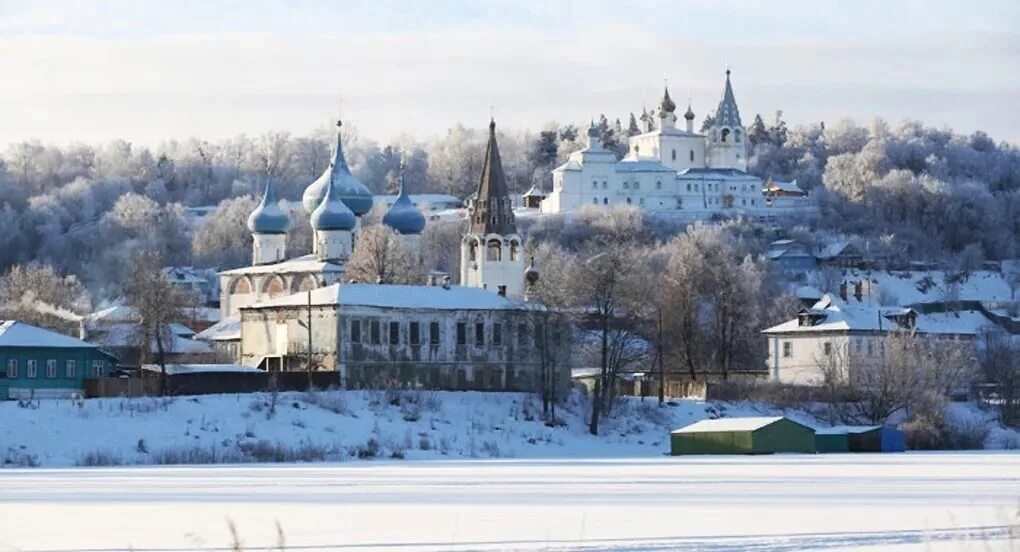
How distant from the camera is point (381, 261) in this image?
83250mm

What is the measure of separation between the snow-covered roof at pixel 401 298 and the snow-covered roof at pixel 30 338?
21.4 feet

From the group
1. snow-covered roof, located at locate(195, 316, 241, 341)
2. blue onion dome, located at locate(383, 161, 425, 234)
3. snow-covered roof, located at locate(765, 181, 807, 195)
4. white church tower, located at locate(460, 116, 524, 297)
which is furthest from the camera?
snow-covered roof, located at locate(765, 181, 807, 195)

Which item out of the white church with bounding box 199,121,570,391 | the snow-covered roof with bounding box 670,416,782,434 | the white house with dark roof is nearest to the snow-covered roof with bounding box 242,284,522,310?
the white church with bounding box 199,121,570,391

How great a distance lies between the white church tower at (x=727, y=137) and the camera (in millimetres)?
170625

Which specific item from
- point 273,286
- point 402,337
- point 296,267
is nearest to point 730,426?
point 402,337

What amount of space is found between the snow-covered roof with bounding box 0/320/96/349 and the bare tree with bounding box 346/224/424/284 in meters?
19.9

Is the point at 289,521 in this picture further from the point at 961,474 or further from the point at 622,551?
the point at 961,474

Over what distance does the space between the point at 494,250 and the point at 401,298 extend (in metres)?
27.8

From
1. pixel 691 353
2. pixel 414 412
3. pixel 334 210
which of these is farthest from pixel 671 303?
pixel 414 412

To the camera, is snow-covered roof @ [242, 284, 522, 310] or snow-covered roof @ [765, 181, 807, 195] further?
snow-covered roof @ [765, 181, 807, 195]

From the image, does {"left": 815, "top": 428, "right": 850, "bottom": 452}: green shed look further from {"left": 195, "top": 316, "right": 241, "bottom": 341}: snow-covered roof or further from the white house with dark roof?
{"left": 195, "top": 316, "right": 241, "bottom": 341}: snow-covered roof

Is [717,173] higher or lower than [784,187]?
higher

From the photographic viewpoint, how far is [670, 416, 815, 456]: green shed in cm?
4969

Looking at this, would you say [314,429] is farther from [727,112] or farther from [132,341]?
[727,112]
